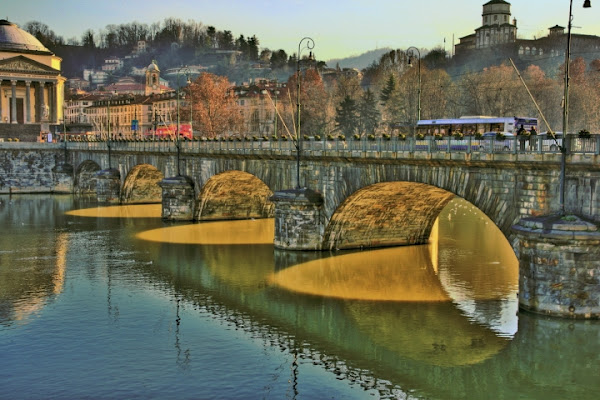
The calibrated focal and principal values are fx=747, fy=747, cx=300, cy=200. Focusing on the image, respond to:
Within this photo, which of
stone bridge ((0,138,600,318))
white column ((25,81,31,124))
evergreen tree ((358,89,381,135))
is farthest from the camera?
white column ((25,81,31,124))

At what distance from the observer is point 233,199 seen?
53.4 metres

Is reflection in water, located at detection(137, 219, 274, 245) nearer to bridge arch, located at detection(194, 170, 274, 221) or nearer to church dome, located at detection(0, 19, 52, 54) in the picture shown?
bridge arch, located at detection(194, 170, 274, 221)

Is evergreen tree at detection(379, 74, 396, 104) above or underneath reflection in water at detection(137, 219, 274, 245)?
above

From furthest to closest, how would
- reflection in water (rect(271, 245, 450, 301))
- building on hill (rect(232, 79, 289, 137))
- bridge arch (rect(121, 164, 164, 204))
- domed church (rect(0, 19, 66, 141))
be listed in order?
building on hill (rect(232, 79, 289, 137)) → domed church (rect(0, 19, 66, 141)) → bridge arch (rect(121, 164, 164, 204)) → reflection in water (rect(271, 245, 450, 301))

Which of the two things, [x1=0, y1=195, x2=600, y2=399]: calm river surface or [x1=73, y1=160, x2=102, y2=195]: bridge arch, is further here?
[x1=73, y1=160, x2=102, y2=195]: bridge arch

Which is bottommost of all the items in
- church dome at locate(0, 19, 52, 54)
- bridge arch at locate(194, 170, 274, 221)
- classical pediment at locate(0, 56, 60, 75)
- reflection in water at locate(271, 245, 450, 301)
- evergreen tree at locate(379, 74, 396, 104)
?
reflection in water at locate(271, 245, 450, 301)

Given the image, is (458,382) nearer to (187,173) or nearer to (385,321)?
(385,321)

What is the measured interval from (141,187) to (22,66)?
43401mm

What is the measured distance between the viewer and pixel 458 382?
19656mm

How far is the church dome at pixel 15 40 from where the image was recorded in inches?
4212

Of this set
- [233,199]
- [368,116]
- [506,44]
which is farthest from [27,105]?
[506,44]

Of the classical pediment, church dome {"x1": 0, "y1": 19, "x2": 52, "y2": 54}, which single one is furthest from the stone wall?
church dome {"x1": 0, "y1": 19, "x2": 52, "y2": 54}

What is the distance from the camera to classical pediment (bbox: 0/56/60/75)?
99.6 metres

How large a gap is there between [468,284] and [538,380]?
1120 centimetres
